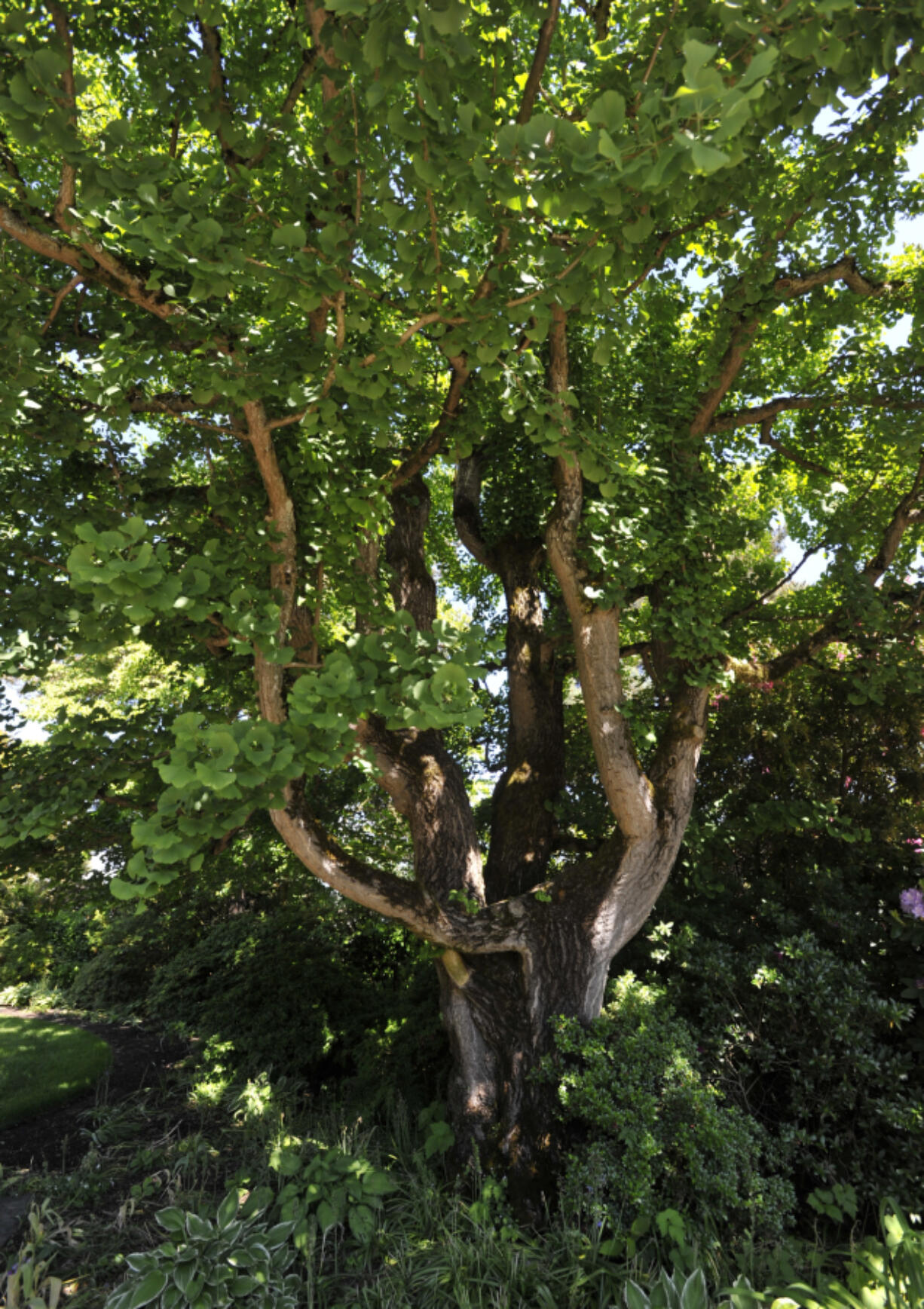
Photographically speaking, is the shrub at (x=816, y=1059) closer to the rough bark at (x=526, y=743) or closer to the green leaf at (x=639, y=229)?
the rough bark at (x=526, y=743)

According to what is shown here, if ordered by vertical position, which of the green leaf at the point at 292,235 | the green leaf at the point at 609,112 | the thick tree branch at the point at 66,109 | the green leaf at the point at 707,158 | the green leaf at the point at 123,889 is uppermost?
the thick tree branch at the point at 66,109

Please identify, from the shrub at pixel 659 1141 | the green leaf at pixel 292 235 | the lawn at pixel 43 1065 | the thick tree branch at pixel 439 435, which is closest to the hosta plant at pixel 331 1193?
the shrub at pixel 659 1141

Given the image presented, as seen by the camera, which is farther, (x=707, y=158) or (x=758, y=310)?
(x=758, y=310)

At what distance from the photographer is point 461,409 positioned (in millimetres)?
4762

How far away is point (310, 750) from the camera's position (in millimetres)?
2777

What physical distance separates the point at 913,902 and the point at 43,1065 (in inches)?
270

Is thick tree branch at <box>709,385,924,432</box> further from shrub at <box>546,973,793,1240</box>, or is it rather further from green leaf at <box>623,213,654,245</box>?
shrub at <box>546,973,793,1240</box>

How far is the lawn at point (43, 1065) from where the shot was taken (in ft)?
17.3

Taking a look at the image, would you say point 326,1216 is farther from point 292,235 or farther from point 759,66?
point 759,66

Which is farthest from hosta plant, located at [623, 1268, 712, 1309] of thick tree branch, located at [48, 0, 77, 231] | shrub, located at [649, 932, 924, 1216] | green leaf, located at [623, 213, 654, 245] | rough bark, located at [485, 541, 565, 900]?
thick tree branch, located at [48, 0, 77, 231]

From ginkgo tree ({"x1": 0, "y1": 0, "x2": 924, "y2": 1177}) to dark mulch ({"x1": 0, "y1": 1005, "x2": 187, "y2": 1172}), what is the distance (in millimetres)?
2516

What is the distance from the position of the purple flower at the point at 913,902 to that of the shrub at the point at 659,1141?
155cm

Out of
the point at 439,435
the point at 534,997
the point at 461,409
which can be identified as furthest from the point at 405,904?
the point at 461,409

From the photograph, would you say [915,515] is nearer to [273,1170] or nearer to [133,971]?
[273,1170]
